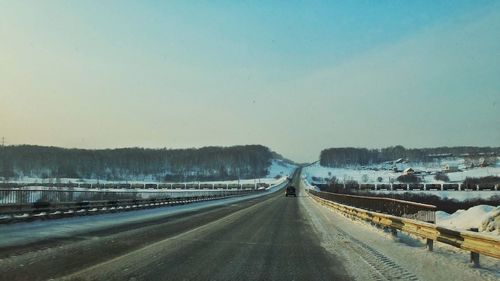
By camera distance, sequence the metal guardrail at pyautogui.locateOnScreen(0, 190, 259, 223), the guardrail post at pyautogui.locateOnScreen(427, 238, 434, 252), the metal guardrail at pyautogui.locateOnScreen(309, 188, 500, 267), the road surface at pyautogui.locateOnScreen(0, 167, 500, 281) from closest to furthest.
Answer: the road surface at pyautogui.locateOnScreen(0, 167, 500, 281) → the metal guardrail at pyautogui.locateOnScreen(309, 188, 500, 267) → the guardrail post at pyautogui.locateOnScreen(427, 238, 434, 252) → the metal guardrail at pyautogui.locateOnScreen(0, 190, 259, 223)

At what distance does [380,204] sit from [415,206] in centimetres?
691

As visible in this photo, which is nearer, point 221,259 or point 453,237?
point 221,259

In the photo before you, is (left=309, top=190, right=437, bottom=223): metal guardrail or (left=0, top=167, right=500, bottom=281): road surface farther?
(left=309, top=190, right=437, bottom=223): metal guardrail

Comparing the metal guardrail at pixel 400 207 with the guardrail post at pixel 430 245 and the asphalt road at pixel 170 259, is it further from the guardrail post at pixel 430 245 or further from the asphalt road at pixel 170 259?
the asphalt road at pixel 170 259

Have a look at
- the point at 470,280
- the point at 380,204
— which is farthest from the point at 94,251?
the point at 380,204

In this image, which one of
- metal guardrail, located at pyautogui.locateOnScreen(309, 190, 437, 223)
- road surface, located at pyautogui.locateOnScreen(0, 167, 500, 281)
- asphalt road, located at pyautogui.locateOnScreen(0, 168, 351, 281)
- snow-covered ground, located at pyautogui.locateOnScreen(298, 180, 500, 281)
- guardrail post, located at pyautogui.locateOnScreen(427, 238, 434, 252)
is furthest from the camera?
metal guardrail, located at pyautogui.locateOnScreen(309, 190, 437, 223)

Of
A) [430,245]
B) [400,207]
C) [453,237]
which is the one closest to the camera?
[453,237]

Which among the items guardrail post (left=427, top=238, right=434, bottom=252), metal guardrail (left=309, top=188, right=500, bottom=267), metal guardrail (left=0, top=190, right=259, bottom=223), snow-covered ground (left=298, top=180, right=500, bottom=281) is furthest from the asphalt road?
metal guardrail (left=0, top=190, right=259, bottom=223)

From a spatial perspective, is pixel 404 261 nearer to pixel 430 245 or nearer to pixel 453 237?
pixel 453 237

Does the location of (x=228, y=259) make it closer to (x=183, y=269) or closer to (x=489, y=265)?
(x=183, y=269)

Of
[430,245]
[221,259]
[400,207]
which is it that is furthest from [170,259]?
[400,207]

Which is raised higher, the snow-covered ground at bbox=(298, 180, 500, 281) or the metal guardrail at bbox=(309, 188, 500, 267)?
the metal guardrail at bbox=(309, 188, 500, 267)

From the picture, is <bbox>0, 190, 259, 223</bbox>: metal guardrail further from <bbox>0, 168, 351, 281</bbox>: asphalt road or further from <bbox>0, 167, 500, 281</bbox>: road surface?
<bbox>0, 168, 351, 281</bbox>: asphalt road

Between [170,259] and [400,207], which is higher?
[400,207]
